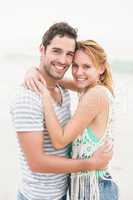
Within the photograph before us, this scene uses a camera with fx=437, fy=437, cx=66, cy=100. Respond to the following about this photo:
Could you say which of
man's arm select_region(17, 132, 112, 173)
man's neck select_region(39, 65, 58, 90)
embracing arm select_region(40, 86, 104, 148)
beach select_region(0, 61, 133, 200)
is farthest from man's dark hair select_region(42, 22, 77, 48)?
beach select_region(0, 61, 133, 200)

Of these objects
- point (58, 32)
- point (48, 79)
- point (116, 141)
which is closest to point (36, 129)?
point (48, 79)

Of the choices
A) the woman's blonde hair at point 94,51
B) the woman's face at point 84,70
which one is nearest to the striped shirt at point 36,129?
the woman's face at point 84,70

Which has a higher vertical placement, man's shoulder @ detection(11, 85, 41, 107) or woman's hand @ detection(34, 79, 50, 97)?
woman's hand @ detection(34, 79, 50, 97)

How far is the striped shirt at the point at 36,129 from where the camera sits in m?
1.64

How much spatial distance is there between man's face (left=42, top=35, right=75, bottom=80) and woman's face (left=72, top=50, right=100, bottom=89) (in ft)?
0.16

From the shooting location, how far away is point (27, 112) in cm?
164

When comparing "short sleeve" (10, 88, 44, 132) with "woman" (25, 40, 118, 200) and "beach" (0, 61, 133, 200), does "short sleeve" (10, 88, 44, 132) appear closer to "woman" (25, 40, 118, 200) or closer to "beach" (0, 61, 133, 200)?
"woman" (25, 40, 118, 200)

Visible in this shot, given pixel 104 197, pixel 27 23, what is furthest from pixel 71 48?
pixel 27 23

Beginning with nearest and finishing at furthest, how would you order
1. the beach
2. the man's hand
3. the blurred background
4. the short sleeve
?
the short sleeve, the man's hand, the beach, the blurred background

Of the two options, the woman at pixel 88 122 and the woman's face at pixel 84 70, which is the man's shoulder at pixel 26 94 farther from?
the woman's face at pixel 84 70

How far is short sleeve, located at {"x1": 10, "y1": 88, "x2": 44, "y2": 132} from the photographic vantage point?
164cm

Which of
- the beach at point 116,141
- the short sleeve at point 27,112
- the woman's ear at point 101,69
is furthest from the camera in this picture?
the beach at point 116,141

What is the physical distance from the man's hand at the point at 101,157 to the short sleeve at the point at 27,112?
281 mm

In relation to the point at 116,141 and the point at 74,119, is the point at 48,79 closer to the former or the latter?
the point at 74,119
